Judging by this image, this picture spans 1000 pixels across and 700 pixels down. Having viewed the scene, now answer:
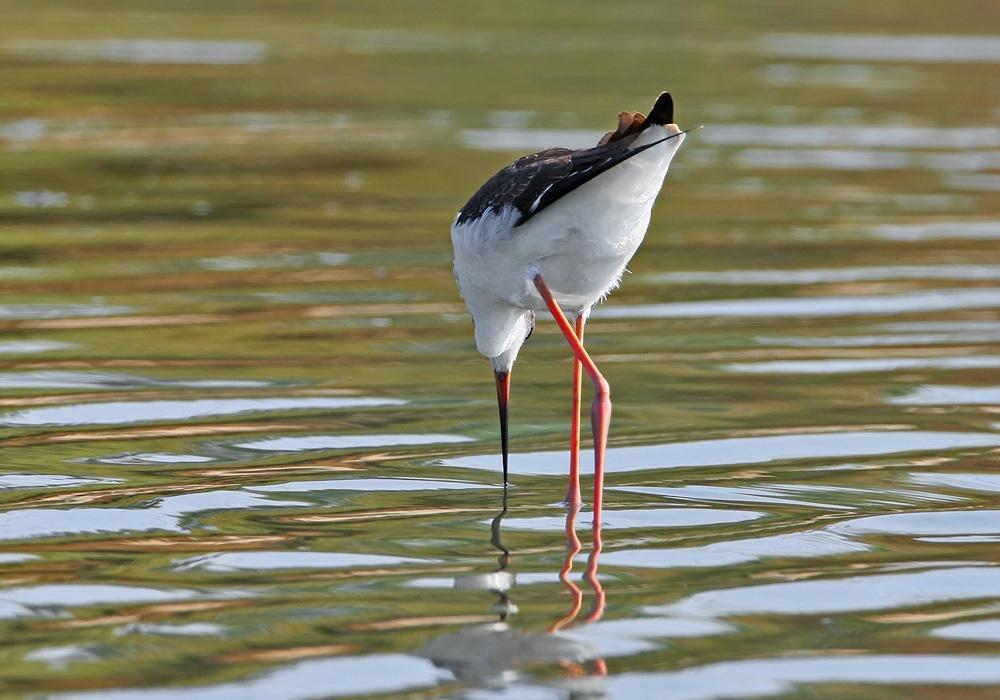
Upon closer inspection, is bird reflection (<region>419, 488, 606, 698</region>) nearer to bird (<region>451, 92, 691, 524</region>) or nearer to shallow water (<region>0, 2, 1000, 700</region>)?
shallow water (<region>0, 2, 1000, 700</region>)

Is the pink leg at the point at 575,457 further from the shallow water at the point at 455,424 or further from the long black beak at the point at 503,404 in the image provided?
the long black beak at the point at 503,404

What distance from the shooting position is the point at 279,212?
12375 mm

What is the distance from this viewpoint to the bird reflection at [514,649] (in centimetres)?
462

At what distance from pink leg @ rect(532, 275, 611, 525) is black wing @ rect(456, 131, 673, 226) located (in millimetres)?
348

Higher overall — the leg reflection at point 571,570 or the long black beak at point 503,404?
the long black beak at point 503,404

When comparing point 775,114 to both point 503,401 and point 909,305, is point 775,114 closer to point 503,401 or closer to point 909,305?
point 909,305

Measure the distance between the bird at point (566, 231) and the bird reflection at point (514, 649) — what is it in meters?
0.84

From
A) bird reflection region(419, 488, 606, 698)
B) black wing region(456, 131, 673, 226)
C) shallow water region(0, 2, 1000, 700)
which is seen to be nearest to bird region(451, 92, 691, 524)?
black wing region(456, 131, 673, 226)

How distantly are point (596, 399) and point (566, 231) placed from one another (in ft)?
2.82

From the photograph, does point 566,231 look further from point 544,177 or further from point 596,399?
point 596,399

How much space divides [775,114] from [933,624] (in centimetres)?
1339

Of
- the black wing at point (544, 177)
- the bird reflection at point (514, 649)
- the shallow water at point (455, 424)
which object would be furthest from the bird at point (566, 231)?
the bird reflection at point (514, 649)

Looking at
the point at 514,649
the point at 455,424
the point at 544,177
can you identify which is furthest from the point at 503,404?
the point at 514,649

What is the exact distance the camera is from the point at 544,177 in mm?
5973
